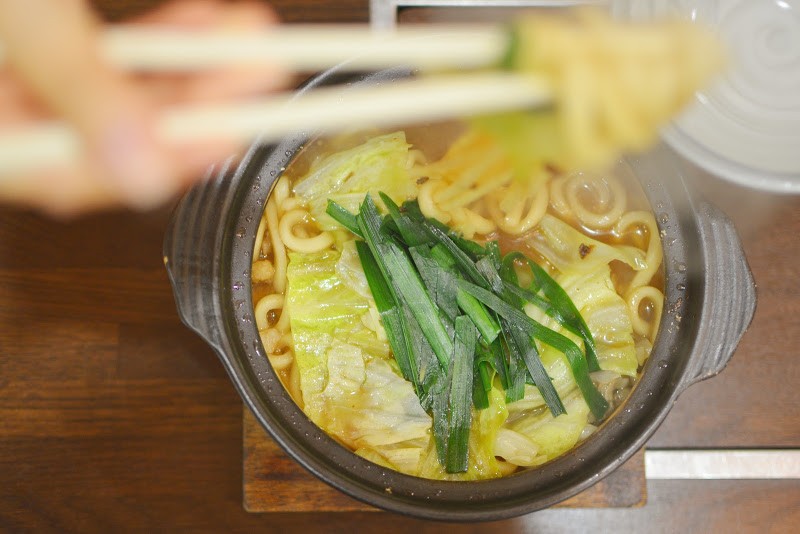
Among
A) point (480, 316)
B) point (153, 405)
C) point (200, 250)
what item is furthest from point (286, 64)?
point (153, 405)

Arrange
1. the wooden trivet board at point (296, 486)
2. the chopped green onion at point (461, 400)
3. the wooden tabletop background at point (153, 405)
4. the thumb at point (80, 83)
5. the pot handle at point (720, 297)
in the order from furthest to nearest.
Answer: the wooden tabletop background at point (153, 405), the wooden trivet board at point (296, 486), the chopped green onion at point (461, 400), the pot handle at point (720, 297), the thumb at point (80, 83)

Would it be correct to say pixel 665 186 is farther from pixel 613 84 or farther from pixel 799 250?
pixel 613 84

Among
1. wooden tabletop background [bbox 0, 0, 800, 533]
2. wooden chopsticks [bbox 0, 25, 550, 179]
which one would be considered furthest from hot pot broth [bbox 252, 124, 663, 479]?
wooden chopsticks [bbox 0, 25, 550, 179]

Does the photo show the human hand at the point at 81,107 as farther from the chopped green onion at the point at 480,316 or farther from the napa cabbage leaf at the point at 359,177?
the chopped green onion at the point at 480,316

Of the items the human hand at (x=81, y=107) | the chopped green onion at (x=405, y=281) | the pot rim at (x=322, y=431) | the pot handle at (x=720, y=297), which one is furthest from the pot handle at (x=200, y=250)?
the pot handle at (x=720, y=297)

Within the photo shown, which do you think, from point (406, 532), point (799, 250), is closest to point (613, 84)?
point (799, 250)

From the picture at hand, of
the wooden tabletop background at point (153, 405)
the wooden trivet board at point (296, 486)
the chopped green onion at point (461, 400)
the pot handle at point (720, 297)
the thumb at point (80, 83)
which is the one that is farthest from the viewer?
the wooden tabletop background at point (153, 405)
